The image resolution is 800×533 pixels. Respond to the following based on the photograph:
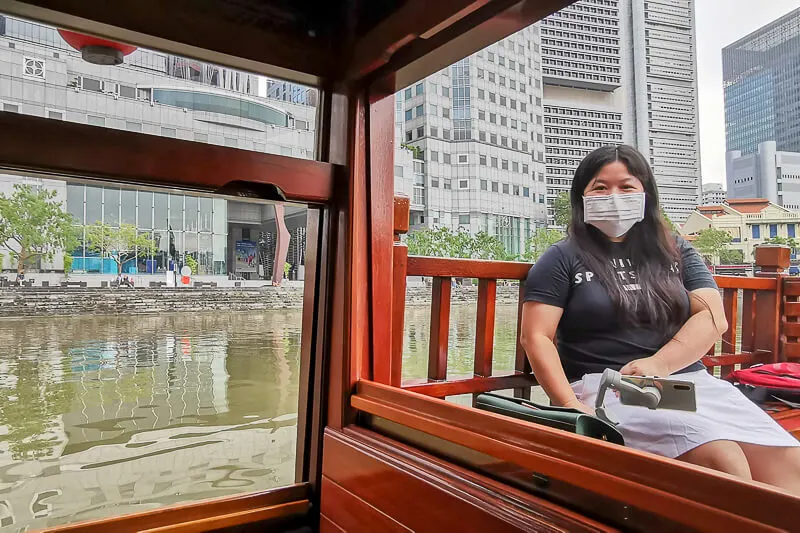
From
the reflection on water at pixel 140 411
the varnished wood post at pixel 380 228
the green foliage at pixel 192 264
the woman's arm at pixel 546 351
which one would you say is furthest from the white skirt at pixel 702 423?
the green foliage at pixel 192 264

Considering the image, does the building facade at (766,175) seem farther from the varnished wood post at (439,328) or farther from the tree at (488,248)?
the varnished wood post at (439,328)

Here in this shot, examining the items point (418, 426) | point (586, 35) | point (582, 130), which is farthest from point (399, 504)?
point (586, 35)

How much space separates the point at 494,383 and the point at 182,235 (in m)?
1.15

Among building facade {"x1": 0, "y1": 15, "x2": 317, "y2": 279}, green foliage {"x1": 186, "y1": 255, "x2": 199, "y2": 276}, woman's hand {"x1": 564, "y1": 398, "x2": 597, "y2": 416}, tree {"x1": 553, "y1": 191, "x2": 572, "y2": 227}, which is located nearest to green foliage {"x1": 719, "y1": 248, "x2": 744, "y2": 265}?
tree {"x1": 553, "y1": 191, "x2": 572, "y2": 227}

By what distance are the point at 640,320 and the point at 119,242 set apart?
1525mm

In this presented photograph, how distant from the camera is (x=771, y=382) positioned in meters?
1.19

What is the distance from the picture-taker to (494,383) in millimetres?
1906

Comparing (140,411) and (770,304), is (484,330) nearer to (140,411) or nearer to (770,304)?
(770,304)

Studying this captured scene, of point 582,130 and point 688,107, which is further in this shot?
point 582,130

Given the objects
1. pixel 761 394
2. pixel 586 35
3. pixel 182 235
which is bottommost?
pixel 761 394

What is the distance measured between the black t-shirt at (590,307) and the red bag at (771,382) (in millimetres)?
96

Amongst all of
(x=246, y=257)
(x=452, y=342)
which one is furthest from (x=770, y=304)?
(x=246, y=257)

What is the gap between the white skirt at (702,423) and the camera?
1.14 meters

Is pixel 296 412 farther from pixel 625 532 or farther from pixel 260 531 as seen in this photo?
pixel 625 532
